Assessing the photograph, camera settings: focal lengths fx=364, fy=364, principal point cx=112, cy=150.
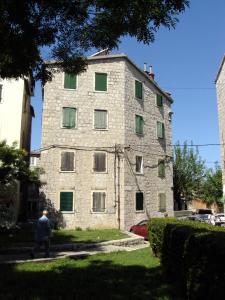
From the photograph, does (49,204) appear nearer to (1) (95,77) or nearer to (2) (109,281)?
(1) (95,77)

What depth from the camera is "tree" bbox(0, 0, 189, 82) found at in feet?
25.1

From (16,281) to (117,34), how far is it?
6433 mm

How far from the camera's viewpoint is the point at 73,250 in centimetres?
1549

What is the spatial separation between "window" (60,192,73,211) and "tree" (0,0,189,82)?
17.7 meters

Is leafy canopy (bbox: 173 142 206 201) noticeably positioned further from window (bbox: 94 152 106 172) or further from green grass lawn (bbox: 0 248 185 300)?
green grass lawn (bbox: 0 248 185 300)

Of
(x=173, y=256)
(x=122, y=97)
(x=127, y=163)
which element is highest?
(x=122, y=97)

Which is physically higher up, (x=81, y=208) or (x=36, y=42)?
(x=36, y=42)

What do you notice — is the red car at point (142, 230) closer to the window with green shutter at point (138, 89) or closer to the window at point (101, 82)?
the window at point (101, 82)

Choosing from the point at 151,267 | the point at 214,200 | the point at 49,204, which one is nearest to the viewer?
the point at 151,267

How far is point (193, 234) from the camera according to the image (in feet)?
24.3

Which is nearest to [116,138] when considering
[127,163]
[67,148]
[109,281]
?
[127,163]

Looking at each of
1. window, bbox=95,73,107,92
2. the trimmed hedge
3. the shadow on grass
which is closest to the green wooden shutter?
window, bbox=95,73,107,92

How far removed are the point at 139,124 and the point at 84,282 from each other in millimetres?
21601

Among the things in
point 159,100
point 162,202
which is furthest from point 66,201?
point 159,100
